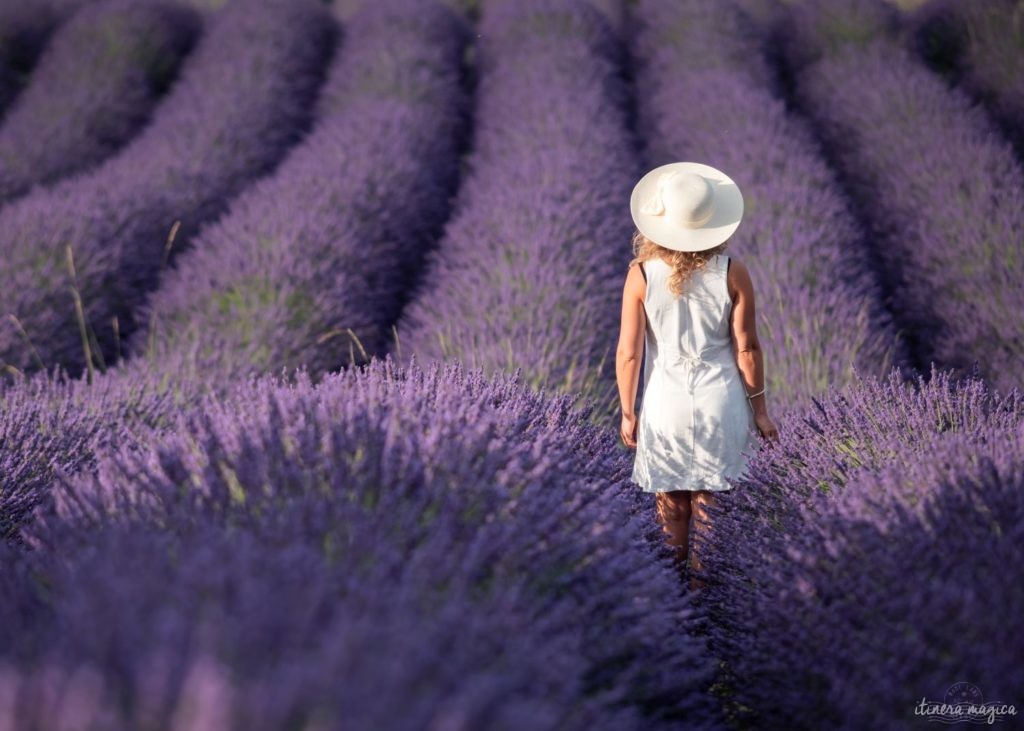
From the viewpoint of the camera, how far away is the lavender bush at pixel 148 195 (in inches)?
169

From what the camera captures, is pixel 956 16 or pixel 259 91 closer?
pixel 259 91

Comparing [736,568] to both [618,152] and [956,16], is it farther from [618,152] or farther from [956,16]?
[956,16]

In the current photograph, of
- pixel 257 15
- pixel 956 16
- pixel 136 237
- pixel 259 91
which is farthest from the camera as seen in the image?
pixel 257 15

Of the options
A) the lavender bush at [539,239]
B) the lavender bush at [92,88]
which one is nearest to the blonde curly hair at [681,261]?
the lavender bush at [539,239]

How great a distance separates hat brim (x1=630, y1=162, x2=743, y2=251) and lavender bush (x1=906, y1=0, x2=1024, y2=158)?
3.96 m

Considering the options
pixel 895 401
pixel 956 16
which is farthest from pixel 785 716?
pixel 956 16

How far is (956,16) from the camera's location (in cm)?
724

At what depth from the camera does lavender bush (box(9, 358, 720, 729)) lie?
100 centimetres

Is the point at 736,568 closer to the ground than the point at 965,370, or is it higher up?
higher up

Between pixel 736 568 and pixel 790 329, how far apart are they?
1.90 metres

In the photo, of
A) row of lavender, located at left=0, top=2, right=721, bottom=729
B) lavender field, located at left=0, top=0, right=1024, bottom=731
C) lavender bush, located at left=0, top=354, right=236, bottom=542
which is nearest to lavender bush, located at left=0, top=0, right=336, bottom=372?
lavender field, located at left=0, top=0, right=1024, bottom=731

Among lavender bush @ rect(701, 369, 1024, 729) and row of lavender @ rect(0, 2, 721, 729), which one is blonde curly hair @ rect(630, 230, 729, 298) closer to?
row of lavender @ rect(0, 2, 721, 729)

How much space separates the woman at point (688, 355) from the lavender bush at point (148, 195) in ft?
8.09

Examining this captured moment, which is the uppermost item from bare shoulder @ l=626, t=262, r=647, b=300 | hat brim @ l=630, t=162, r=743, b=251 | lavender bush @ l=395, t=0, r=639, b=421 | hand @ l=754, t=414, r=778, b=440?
hat brim @ l=630, t=162, r=743, b=251
